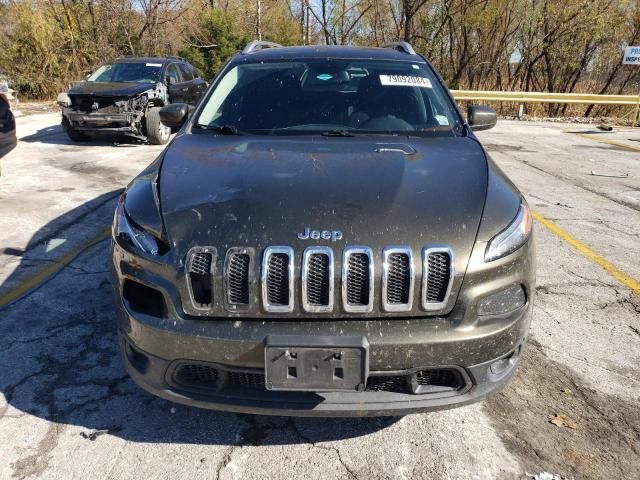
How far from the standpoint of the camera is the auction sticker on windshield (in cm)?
372

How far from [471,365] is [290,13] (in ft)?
111

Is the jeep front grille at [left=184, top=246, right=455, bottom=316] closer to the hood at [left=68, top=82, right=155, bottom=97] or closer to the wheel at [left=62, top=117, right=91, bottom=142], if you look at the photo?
the hood at [left=68, top=82, right=155, bottom=97]

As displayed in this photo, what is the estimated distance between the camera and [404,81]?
3.75m

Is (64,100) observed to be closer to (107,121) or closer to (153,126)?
(107,121)

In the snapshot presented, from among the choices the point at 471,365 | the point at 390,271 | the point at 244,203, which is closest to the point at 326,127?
the point at 244,203

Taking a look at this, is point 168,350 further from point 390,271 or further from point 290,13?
point 290,13

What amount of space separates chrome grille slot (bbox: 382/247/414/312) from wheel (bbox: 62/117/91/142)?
973 cm

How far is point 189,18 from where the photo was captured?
Result: 26.0 m

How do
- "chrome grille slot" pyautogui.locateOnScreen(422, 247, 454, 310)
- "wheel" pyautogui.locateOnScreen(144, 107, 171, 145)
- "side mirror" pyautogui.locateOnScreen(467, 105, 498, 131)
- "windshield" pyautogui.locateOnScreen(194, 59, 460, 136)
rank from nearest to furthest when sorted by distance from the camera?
1. "chrome grille slot" pyautogui.locateOnScreen(422, 247, 454, 310)
2. "windshield" pyautogui.locateOnScreen(194, 59, 460, 136)
3. "side mirror" pyautogui.locateOnScreen(467, 105, 498, 131)
4. "wheel" pyautogui.locateOnScreen(144, 107, 171, 145)

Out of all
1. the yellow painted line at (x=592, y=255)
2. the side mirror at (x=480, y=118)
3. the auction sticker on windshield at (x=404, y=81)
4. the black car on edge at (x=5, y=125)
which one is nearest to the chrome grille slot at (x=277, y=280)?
the auction sticker on windshield at (x=404, y=81)

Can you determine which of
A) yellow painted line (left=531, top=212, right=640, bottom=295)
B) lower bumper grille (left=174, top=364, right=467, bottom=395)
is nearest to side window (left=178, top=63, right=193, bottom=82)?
yellow painted line (left=531, top=212, right=640, bottom=295)

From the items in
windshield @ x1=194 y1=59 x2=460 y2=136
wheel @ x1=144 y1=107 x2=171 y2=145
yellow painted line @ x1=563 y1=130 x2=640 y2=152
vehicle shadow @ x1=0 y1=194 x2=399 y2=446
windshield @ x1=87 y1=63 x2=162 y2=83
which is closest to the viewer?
vehicle shadow @ x1=0 y1=194 x2=399 y2=446

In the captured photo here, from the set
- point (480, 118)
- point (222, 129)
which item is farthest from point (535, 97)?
point (222, 129)

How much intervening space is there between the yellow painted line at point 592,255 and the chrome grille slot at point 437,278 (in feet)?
9.12
